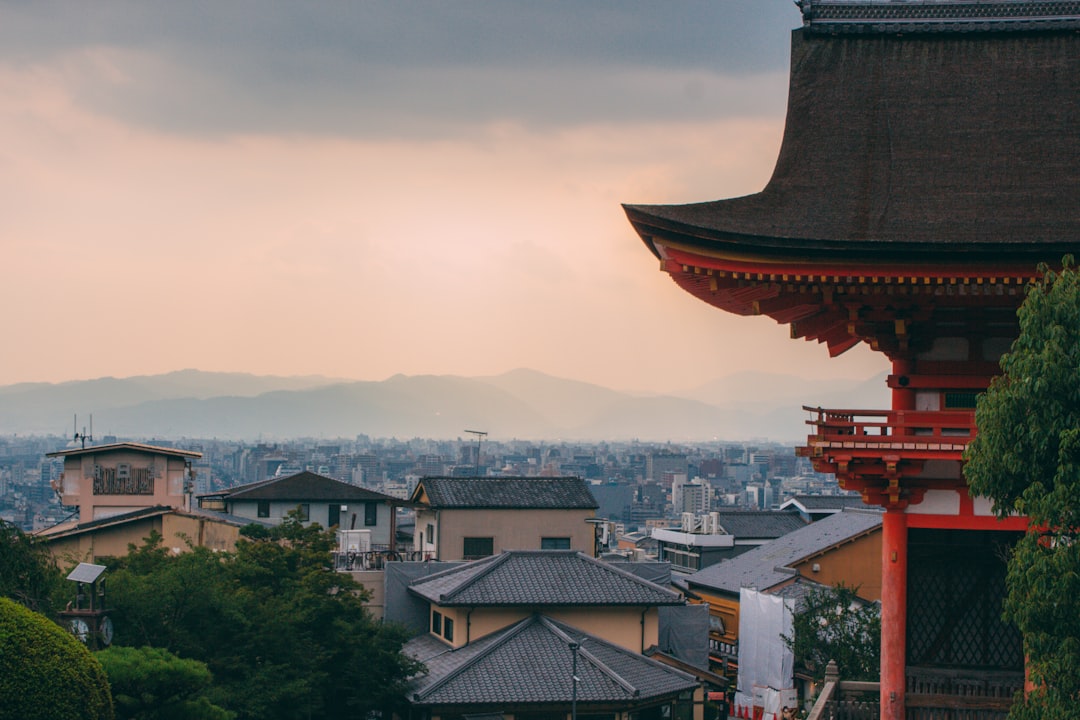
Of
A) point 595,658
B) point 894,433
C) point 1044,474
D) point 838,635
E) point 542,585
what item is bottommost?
point 595,658

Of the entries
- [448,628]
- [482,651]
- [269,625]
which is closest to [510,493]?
[448,628]

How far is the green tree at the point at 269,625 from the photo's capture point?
26906 mm

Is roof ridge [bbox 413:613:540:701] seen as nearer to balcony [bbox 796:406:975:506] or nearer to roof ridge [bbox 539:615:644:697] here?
roof ridge [bbox 539:615:644:697]

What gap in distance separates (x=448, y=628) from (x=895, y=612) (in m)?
24.4

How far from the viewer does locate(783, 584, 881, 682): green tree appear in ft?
118

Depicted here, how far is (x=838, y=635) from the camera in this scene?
1478 inches

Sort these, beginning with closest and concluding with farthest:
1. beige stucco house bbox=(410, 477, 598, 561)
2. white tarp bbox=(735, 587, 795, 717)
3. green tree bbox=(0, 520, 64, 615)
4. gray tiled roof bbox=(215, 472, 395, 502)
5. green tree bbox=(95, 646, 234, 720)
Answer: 1. green tree bbox=(0, 520, 64, 615)
2. green tree bbox=(95, 646, 234, 720)
3. white tarp bbox=(735, 587, 795, 717)
4. beige stucco house bbox=(410, 477, 598, 561)
5. gray tiled roof bbox=(215, 472, 395, 502)

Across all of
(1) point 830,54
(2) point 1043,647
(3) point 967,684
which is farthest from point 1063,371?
(1) point 830,54

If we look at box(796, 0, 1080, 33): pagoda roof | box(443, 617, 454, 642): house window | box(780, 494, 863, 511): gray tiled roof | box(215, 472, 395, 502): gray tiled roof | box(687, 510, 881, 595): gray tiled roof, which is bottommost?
box(443, 617, 454, 642): house window

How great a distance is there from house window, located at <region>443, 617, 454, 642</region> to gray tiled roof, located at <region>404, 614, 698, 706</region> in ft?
1.26

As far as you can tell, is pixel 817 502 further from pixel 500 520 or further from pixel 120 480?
pixel 120 480

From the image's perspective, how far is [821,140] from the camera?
14969 millimetres

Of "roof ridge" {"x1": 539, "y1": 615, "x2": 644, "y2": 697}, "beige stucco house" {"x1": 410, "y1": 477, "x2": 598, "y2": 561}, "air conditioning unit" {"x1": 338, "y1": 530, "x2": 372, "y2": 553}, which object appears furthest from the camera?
"air conditioning unit" {"x1": 338, "y1": 530, "x2": 372, "y2": 553}

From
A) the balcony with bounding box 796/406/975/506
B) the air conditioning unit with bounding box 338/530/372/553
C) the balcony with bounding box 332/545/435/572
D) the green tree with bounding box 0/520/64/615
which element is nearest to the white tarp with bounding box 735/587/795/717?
the balcony with bounding box 332/545/435/572
